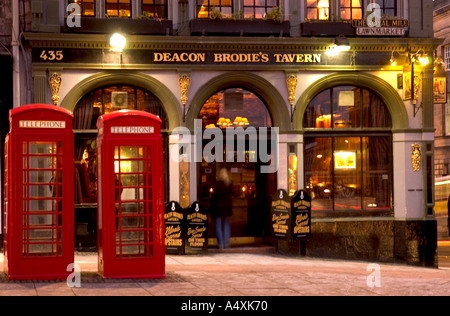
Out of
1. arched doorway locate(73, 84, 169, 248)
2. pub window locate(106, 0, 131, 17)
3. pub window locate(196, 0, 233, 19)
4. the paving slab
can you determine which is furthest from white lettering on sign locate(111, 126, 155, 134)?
pub window locate(196, 0, 233, 19)

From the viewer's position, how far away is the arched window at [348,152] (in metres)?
17.2

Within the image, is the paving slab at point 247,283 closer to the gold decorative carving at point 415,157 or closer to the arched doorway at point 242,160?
the arched doorway at point 242,160

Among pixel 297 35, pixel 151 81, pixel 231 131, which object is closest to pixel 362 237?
pixel 231 131

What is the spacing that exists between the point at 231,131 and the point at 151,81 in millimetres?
2312

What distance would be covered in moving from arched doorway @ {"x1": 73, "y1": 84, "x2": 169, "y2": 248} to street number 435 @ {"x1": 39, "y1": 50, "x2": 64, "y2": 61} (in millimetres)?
1099

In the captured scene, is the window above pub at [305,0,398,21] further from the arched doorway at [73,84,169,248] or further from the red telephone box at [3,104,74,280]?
the red telephone box at [3,104,74,280]

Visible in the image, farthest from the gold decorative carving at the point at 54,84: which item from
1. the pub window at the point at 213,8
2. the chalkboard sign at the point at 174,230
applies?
the pub window at the point at 213,8

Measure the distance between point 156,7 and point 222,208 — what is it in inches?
203

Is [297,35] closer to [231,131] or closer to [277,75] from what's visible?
[277,75]

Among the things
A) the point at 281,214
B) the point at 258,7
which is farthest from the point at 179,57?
the point at 281,214

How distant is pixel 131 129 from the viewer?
10719mm

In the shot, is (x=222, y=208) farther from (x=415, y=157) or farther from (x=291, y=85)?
(x=415, y=157)

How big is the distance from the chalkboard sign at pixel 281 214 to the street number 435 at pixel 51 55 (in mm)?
6049

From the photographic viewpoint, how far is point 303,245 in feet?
54.3
